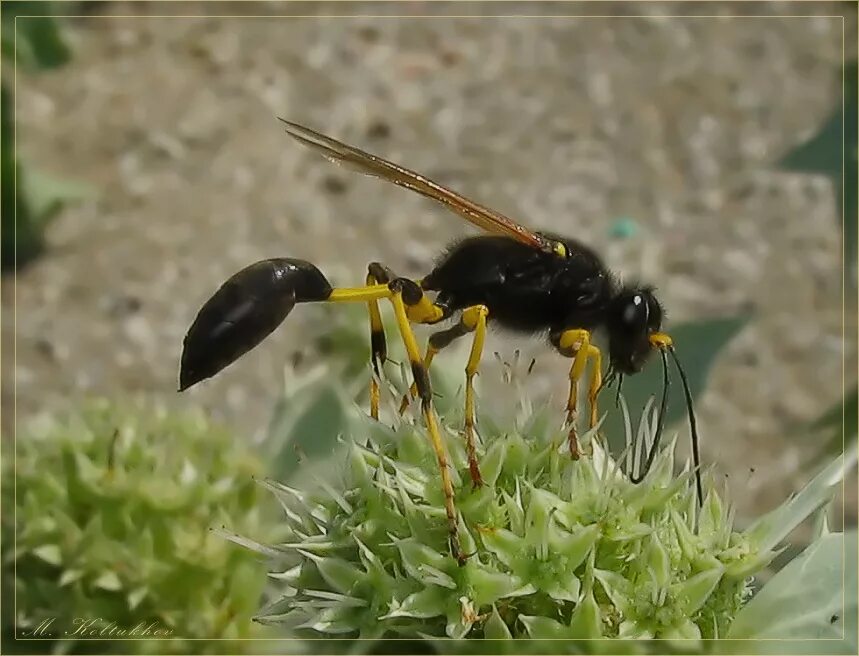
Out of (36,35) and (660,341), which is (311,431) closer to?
(660,341)

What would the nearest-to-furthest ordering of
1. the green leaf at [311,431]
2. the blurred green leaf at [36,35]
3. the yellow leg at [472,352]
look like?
the yellow leg at [472,352]
the green leaf at [311,431]
the blurred green leaf at [36,35]

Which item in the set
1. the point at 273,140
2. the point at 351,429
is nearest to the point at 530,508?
the point at 351,429

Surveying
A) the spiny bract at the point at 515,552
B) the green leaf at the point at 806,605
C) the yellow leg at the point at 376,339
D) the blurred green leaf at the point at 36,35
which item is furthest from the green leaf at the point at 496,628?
the blurred green leaf at the point at 36,35

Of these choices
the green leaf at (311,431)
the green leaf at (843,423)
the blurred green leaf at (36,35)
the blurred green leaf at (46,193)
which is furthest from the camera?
the blurred green leaf at (46,193)

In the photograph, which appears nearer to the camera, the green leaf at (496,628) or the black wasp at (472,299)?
the green leaf at (496,628)

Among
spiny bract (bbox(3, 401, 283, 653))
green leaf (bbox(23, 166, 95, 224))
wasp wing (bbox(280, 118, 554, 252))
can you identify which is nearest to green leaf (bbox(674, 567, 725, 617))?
wasp wing (bbox(280, 118, 554, 252))

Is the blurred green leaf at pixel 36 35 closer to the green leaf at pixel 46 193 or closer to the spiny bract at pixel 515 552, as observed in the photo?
the green leaf at pixel 46 193

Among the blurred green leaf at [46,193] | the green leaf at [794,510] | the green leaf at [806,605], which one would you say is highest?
the blurred green leaf at [46,193]
